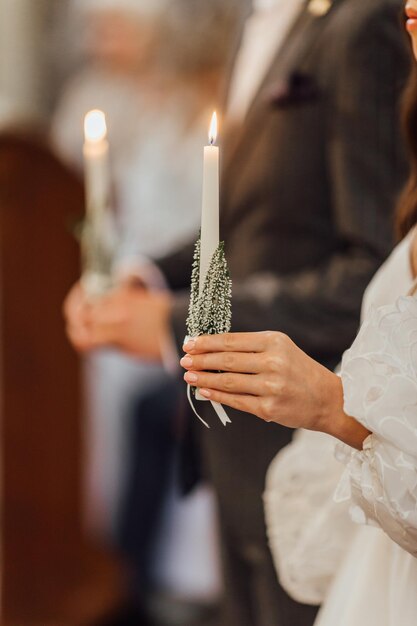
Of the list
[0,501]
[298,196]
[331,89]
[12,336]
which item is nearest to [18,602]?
[0,501]

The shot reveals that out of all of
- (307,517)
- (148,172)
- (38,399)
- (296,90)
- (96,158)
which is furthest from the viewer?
(148,172)

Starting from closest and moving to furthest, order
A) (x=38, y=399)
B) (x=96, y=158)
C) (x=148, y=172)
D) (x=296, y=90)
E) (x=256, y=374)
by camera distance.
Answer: (x=256, y=374), (x=296, y=90), (x=96, y=158), (x=38, y=399), (x=148, y=172)

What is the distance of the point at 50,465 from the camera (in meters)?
1.90

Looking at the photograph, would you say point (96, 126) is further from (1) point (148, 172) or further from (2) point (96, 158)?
(1) point (148, 172)

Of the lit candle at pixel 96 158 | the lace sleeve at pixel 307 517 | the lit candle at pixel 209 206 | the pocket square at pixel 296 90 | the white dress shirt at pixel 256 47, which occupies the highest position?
the white dress shirt at pixel 256 47

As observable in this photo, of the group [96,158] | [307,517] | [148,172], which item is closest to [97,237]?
[96,158]

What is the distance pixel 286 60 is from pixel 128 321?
0.47 m

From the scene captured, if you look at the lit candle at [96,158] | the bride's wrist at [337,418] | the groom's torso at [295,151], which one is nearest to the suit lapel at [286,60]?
the groom's torso at [295,151]

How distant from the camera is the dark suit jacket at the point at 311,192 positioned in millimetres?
1145

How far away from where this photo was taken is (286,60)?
123 cm

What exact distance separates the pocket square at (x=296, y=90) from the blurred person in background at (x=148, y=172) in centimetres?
113

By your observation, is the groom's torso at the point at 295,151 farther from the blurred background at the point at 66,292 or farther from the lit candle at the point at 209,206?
the lit candle at the point at 209,206

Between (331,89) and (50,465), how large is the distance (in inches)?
42.7

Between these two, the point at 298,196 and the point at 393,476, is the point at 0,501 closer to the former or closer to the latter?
the point at 298,196
